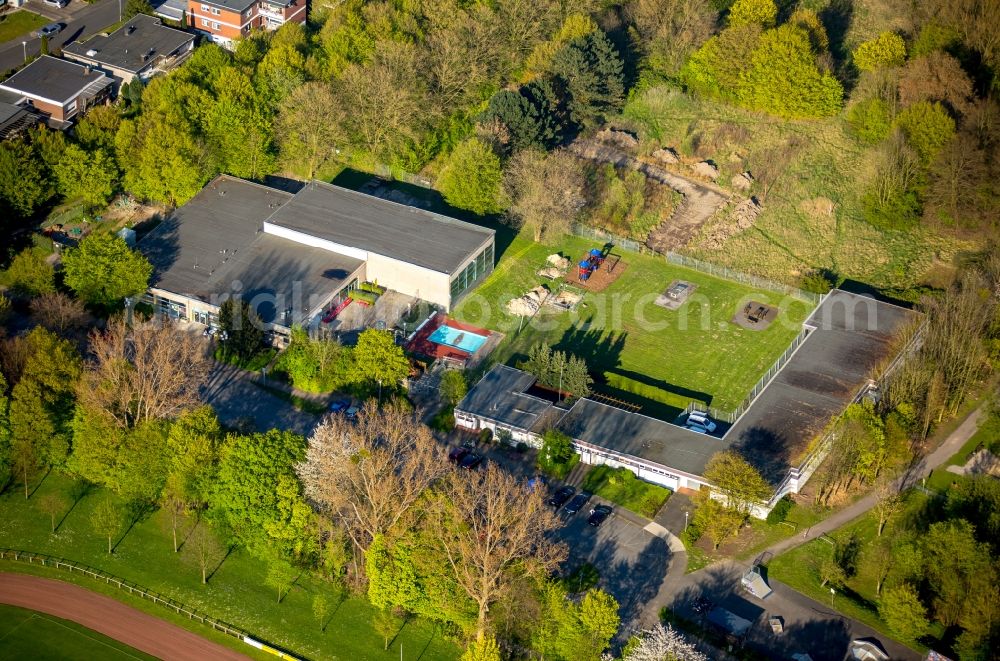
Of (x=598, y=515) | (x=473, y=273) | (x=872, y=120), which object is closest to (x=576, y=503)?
(x=598, y=515)

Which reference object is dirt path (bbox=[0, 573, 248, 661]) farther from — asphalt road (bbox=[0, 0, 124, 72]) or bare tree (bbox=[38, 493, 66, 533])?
asphalt road (bbox=[0, 0, 124, 72])

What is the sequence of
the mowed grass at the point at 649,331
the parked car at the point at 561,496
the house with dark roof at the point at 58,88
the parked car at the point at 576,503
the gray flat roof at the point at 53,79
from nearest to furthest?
the parked car at the point at 576,503
the parked car at the point at 561,496
the mowed grass at the point at 649,331
the house with dark roof at the point at 58,88
the gray flat roof at the point at 53,79

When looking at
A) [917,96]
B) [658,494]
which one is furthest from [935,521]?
[917,96]

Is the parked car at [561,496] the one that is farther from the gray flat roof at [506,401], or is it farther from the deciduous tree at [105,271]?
the deciduous tree at [105,271]

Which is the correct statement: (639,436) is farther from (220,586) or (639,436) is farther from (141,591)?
(141,591)

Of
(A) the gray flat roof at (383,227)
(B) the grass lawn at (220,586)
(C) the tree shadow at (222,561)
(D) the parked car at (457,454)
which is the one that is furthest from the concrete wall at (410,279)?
(C) the tree shadow at (222,561)

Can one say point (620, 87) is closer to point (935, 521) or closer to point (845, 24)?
point (845, 24)
